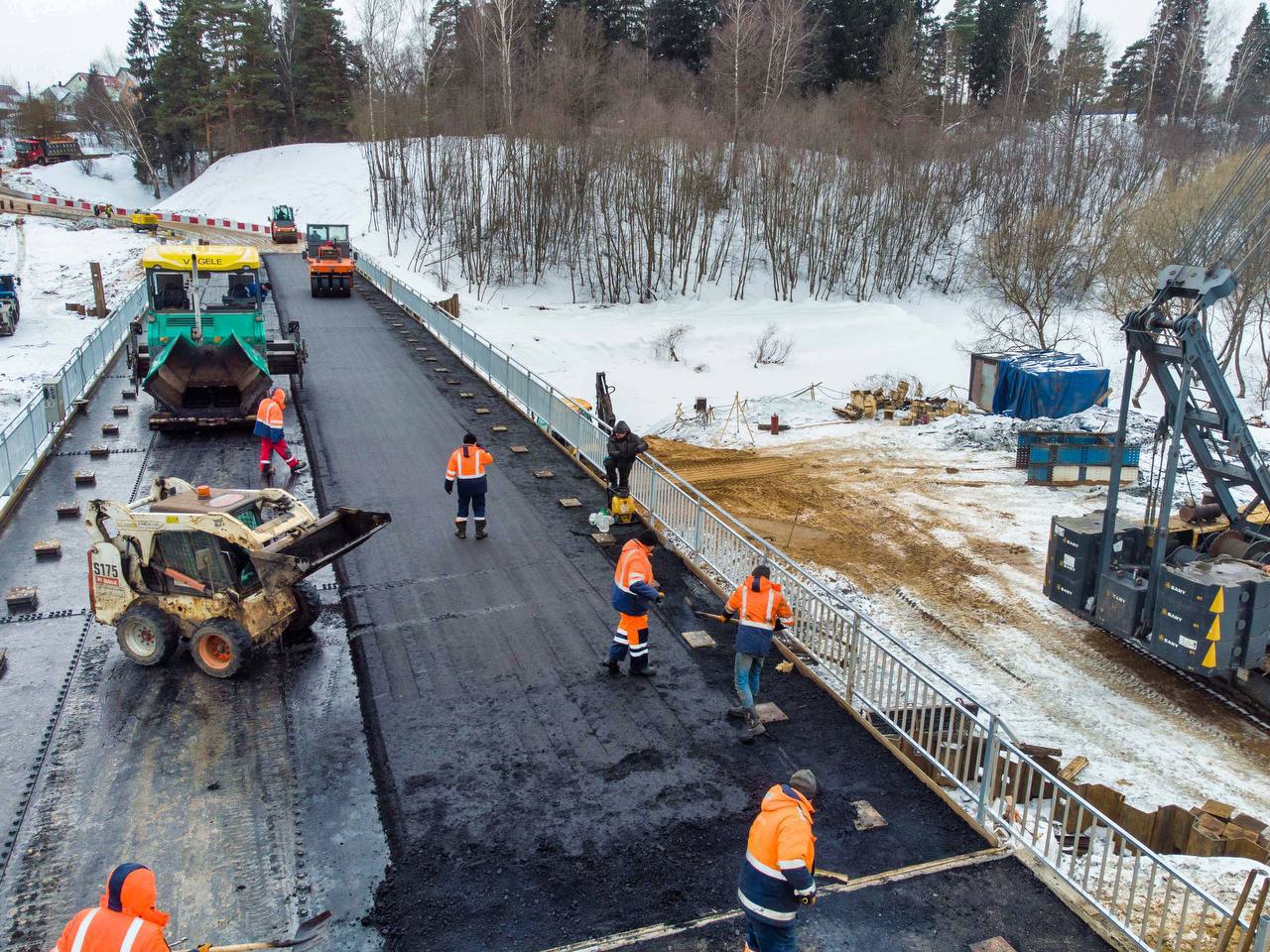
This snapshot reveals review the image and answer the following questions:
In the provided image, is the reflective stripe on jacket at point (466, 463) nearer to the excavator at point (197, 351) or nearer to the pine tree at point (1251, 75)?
the excavator at point (197, 351)

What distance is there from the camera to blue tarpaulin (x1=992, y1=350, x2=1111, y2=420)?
92.9 ft

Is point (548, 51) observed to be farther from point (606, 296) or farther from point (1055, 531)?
point (1055, 531)

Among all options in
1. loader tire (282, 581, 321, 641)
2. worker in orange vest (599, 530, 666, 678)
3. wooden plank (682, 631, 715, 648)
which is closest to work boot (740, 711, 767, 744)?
worker in orange vest (599, 530, 666, 678)

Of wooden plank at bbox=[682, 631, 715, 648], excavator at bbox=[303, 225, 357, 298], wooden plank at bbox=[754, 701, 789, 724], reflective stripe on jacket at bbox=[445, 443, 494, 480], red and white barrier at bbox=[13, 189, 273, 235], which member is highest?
red and white barrier at bbox=[13, 189, 273, 235]

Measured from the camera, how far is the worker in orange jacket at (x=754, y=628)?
8422mm

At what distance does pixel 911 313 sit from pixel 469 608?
4247 centimetres

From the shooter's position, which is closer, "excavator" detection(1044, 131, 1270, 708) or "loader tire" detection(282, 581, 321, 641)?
"loader tire" detection(282, 581, 321, 641)

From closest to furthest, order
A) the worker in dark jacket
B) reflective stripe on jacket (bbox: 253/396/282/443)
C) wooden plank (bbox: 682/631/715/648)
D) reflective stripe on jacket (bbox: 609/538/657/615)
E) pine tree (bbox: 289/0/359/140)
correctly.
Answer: reflective stripe on jacket (bbox: 609/538/657/615), wooden plank (bbox: 682/631/715/648), the worker in dark jacket, reflective stripe on jacket (bbox: 253/396/282/443), pine tree (bbox: 289/0/359/140)

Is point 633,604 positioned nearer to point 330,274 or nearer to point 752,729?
point 752,729

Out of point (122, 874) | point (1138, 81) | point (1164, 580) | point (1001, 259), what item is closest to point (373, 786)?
point (122, 874)

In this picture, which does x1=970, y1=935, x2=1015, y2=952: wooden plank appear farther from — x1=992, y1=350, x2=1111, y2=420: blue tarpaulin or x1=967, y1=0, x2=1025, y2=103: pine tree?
x1=967, y1=0, x2=1025, y2=103: pine tree

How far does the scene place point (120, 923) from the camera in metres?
4.50

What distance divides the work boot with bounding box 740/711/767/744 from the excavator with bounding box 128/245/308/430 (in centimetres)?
1251

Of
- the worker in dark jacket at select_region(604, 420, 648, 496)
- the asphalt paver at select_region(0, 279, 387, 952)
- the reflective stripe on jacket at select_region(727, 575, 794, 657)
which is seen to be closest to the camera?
the asphalt paver at select_region(0, 279, 387, 952)
